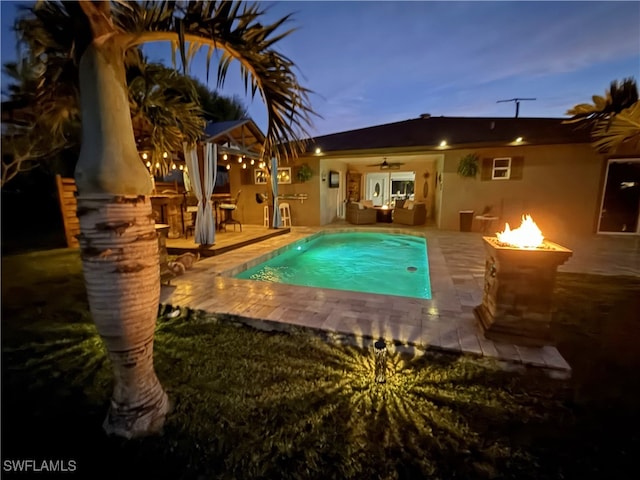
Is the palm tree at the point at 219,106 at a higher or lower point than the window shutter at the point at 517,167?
higher

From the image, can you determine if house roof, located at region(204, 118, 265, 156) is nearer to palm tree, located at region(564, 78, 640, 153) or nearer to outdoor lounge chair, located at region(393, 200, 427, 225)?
palm tree, located at region(564, 78, 640, 153)

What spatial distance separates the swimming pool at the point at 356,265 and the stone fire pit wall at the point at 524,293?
5.82ft

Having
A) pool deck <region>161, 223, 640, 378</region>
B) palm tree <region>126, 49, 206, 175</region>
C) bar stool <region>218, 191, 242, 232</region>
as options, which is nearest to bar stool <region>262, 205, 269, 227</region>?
bar stool <region>218, 191, 242, 232</region>

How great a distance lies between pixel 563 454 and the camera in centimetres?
151

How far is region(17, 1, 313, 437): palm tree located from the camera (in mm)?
1327

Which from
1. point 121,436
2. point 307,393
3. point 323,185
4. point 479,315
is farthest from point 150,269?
point 323,185

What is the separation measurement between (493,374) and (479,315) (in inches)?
28.4

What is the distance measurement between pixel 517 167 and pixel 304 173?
6874 mm

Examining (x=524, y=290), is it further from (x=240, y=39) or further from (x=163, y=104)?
(x=163, y=104)

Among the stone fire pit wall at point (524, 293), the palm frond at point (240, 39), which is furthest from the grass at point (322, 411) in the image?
the palm frond at point (240, 39)

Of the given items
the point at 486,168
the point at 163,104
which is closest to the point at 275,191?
the point at 163,104

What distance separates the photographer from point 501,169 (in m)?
8.80

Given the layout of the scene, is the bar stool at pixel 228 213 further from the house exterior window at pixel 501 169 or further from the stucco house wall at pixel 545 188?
the house exterior window at pixel 501 169

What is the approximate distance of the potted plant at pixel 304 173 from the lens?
10281 mm
